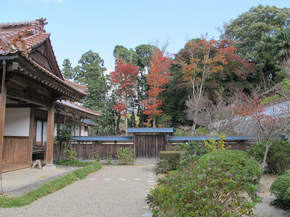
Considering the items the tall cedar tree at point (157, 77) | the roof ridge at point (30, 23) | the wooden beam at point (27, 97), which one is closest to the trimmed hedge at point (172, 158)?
the wooden beam at point (27, 97)

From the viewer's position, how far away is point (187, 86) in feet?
67.4

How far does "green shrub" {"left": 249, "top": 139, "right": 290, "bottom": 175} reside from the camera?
6539mm

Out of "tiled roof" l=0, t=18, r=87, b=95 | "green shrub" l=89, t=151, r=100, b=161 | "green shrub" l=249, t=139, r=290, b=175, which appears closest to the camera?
"tiled roof" l=0, t=18, r=87, b=95

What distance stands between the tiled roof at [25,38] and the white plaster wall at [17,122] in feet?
6.48

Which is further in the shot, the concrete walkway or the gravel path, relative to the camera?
the concrete walkway

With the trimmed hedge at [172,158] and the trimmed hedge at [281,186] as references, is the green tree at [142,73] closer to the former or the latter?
the trimmed hedge at [172,158]

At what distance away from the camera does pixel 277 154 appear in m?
6.49

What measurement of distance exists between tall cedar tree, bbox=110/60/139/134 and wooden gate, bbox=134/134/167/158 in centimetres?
1127

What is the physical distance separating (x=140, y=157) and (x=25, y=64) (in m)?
7.51

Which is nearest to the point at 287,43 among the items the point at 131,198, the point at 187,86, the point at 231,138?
the point at 187,86

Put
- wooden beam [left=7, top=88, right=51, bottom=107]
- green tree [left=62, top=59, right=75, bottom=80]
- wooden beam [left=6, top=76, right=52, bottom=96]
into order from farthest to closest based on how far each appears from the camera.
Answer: green tree [left=62, top=59, right=75, bottom=80]
wooden beam [left=7, top=88, right=51, bottom=107]
wooden beam [left=6, top=76, right=52, bottom=96]

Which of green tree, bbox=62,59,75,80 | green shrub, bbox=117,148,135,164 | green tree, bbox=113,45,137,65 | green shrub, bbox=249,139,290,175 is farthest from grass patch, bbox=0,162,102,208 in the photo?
green tree, bbox=62,59,75,80

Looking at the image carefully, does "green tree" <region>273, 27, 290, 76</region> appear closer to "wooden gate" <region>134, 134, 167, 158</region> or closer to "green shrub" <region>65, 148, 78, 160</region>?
"wooden gate" <region>134, 134, 167, 158</region>

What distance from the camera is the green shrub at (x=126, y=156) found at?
35.0 ft
